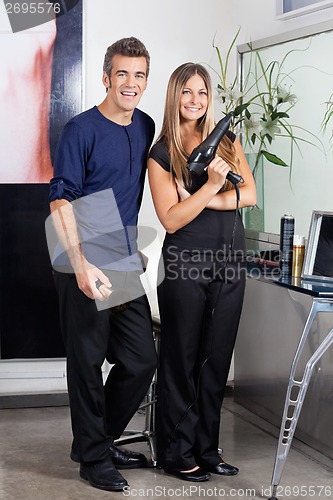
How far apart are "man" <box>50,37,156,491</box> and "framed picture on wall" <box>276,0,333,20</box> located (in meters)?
0.99

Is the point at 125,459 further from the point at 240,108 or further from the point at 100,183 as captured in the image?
the point at 240,108

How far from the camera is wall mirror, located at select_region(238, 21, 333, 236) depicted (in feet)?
12.8

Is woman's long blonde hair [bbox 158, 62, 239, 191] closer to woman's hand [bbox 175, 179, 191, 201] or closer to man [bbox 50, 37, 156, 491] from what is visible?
woman's hand [bbox 175, 179, 191, 201]

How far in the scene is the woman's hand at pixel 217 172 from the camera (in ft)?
10.4

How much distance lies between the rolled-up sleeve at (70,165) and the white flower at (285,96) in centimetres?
123

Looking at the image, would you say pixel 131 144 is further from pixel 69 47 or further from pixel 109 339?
pixel 69 47

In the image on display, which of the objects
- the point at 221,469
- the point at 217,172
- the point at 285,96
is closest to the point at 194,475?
the point at 221,469

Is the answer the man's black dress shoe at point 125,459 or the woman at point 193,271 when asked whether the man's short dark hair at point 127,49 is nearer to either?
the woman at point 193,271

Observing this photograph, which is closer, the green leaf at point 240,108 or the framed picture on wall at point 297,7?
the framed picture on wall at point 297,7

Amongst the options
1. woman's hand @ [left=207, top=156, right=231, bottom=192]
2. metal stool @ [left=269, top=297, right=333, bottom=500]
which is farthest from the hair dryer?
metal stool @ [left=269, top=297, right=333, bottom=500]

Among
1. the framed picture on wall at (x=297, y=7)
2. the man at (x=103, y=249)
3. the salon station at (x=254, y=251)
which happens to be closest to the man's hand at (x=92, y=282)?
the man at (x=103, y=249)

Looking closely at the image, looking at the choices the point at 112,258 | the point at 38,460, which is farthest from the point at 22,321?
the point at 112,258

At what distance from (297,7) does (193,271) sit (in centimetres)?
153

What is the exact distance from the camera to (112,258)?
3346 millimetres
